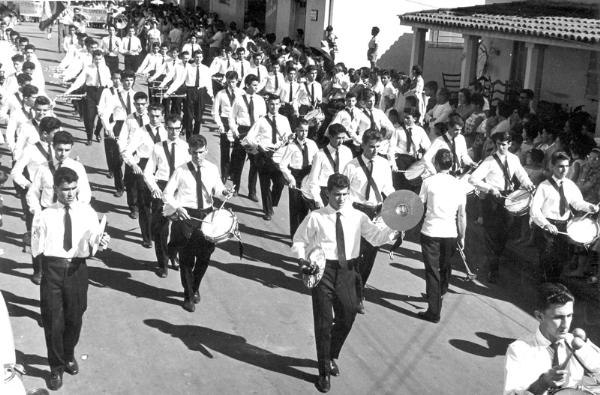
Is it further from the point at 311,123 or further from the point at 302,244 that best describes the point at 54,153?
the point at 311,123

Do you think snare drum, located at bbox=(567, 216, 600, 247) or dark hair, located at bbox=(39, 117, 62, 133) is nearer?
snare drum, located at bbox=(567, 216, 600, 247)

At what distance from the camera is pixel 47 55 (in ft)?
106

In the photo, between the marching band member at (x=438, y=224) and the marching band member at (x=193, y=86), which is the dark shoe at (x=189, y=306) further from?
the marching band member at (x=193, y=86)

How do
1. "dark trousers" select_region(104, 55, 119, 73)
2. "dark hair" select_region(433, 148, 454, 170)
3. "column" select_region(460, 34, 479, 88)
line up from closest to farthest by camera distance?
"dark hair" select_region(433, 148, 454, 170), "column" select_region(460, 34, 479, 88), "dark trousers" select_region(104, 55, 119, 73)

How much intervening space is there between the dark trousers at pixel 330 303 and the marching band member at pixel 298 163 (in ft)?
11.8

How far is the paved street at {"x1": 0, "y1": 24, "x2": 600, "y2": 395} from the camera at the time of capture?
759 centimetres

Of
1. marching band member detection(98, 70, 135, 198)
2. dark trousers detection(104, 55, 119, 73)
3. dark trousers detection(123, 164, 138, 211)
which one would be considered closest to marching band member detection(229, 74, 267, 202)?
marching band member detection(98, 70, 135, 198)

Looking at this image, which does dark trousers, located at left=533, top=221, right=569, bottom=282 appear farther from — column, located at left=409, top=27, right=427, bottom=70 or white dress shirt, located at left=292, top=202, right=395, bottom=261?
column, located at left=409, top=27, right=427, bottom=70

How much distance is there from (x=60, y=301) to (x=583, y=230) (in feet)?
18.5

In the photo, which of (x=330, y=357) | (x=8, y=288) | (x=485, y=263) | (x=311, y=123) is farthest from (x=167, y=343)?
(x=311, y=123)

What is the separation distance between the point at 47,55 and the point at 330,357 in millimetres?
27424

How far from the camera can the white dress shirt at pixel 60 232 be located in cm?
715

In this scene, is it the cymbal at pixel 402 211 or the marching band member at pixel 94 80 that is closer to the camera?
the cymbal at pixel 402 211

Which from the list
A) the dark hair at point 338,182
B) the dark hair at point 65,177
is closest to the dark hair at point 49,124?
the dark hair at point 65,177
